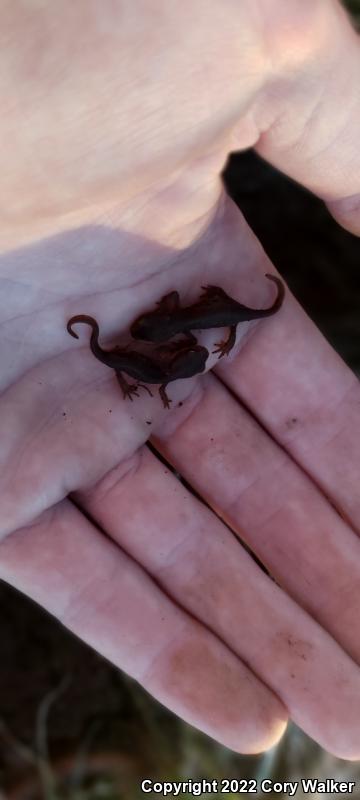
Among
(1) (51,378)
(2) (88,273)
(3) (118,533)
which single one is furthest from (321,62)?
(3) (118,533)

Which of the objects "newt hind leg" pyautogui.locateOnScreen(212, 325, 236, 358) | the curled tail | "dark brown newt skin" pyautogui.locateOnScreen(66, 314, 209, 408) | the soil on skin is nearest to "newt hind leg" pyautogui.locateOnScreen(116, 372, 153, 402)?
"dark brown newt skin" pyautogui.locateOnScreen(66, 314, 209, 408)

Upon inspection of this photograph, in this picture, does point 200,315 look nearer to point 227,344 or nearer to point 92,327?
point 227,344

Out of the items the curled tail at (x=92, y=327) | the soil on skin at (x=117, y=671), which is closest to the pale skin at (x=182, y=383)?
the curled tail at (x=92, y=327)

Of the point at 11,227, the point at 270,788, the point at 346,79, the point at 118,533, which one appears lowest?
the point at 270,788

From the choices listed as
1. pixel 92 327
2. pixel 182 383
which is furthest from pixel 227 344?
pixel 92 327

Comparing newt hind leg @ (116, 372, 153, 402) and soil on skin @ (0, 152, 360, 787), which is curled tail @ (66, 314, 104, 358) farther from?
soil on skin @ (0, 152, 360, 787)

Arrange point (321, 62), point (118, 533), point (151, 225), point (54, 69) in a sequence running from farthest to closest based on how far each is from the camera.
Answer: point (118, 533) → point (151, 225) → point (321, 62) → point (54, 69)

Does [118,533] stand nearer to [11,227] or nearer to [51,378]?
[51,378]
